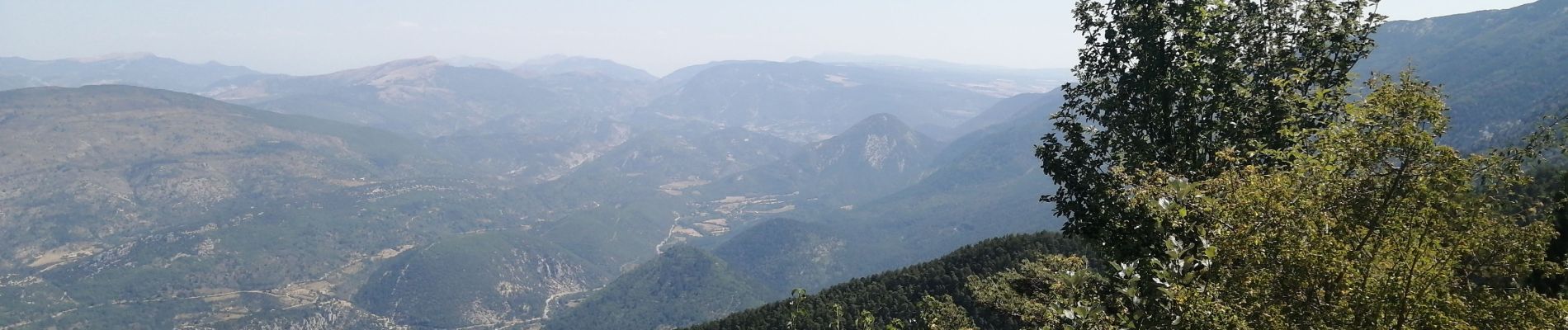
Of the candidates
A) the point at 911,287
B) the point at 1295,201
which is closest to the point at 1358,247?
the point at 1295,201

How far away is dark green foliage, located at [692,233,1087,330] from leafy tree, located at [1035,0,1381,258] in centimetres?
11130

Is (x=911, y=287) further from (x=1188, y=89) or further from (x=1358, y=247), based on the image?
(x=1358, y=247)

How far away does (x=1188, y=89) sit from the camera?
1923cm

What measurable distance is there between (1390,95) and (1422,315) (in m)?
4.20

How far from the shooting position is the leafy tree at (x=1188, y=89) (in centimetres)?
1880

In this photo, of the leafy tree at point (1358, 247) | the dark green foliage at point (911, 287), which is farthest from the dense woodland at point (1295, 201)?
the dark green foliage at point (911, 287)

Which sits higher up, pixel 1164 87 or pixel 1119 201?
pixel 1164 87

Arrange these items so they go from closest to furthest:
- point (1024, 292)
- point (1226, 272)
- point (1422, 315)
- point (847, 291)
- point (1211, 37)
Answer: point (1422, 315) < point (1226, 272) < point (1211, 37) < point (1024, 292) < point (847, 291)

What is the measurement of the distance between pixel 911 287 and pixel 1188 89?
457 feet

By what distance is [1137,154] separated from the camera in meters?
20.1

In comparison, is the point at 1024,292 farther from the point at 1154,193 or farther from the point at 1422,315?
the point at 1422,315

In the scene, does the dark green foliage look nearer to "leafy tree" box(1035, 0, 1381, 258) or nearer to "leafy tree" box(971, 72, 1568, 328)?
"leafy tree" box(1035, 0, 1381, 258)

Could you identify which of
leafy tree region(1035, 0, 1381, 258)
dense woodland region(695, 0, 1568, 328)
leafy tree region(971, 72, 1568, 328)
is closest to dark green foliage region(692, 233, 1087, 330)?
leafy tree region(1035, 0, 1381, 258)

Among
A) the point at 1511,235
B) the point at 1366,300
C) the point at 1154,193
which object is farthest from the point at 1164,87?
the point at 1366,300
